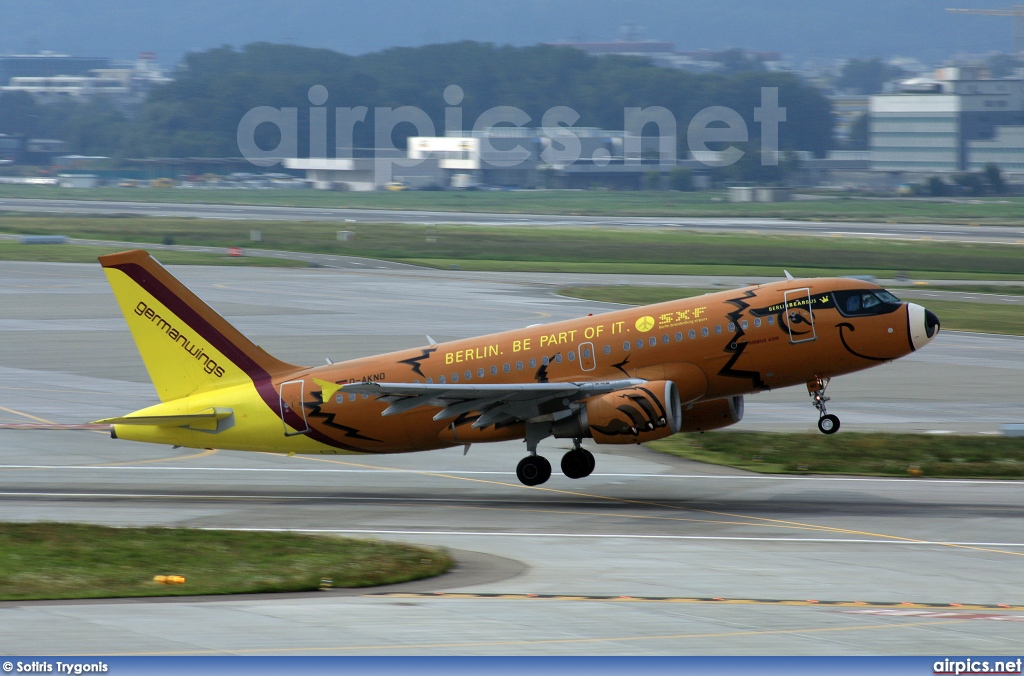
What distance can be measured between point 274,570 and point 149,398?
89.3 ft

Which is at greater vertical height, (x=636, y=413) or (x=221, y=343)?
(x=221, y=343)

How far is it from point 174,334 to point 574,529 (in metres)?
13.3

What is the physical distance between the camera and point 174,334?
118 ft

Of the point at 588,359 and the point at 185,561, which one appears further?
the point at 588,359

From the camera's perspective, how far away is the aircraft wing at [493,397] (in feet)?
109

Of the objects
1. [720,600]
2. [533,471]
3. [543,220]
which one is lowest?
[720,600]

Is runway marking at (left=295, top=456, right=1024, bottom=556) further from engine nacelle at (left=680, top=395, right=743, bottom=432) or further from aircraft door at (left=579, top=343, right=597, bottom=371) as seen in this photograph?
aircraft door at (left=579, top=343, right=597, bottom=371)

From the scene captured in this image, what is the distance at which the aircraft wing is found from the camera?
33094 mm

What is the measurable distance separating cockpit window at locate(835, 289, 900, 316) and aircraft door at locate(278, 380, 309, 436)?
15.6 m

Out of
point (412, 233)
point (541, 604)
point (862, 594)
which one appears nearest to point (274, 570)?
point (541, 604)

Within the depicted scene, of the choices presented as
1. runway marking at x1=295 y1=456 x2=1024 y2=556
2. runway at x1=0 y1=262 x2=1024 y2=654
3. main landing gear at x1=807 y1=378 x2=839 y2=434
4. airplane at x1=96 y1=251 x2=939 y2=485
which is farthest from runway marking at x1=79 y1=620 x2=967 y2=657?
main landing gear at x1=807 y1=378 x2=839 y2=434

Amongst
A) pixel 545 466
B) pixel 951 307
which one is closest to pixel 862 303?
pixel 545 466

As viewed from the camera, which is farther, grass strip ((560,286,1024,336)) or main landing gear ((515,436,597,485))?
grass strip ((560,286,1024,336))

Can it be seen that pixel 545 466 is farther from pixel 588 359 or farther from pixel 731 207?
pixel 731 207
